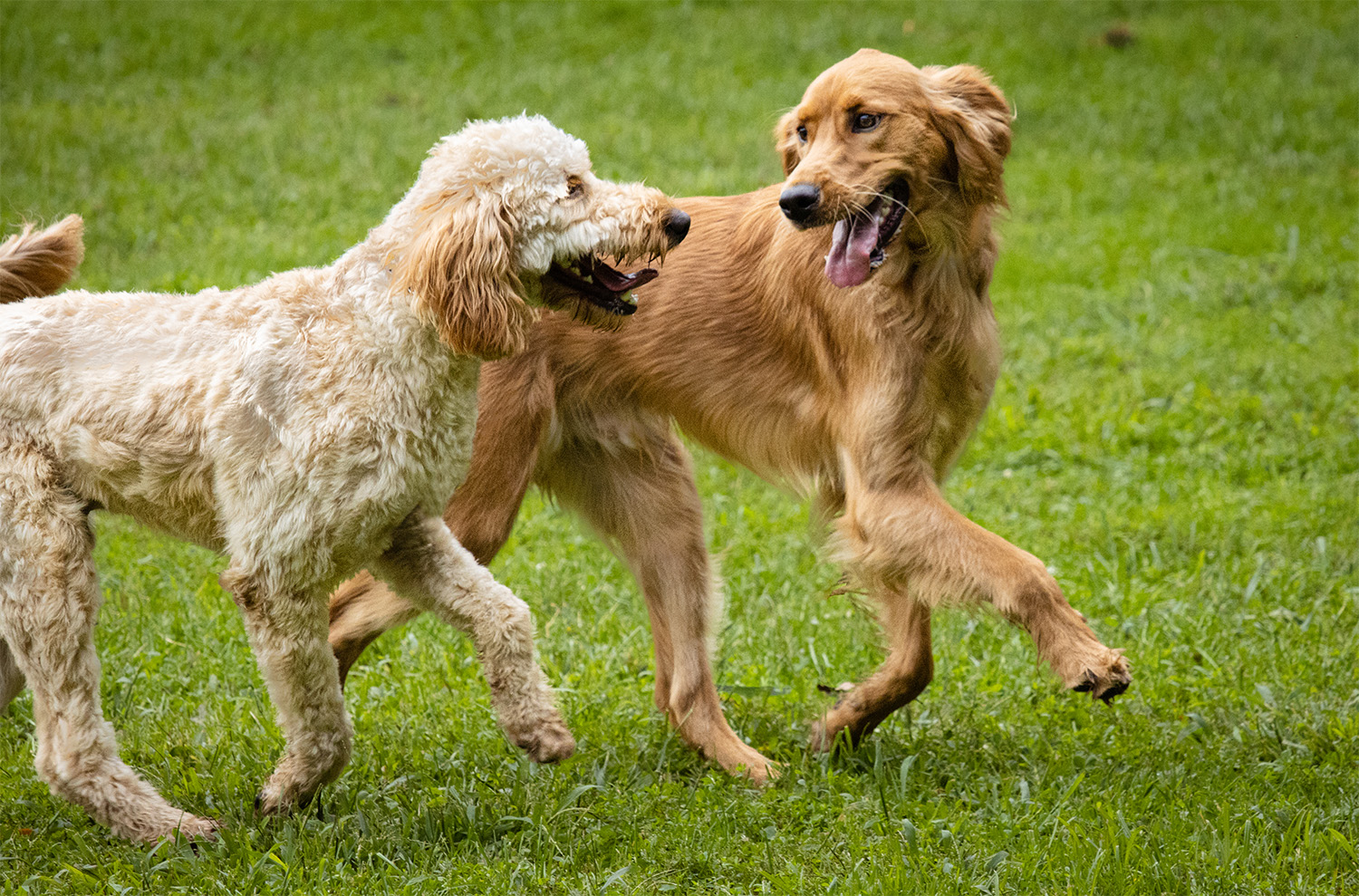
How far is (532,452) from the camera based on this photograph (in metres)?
4.80

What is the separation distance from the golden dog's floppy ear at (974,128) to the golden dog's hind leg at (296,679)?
2425mm

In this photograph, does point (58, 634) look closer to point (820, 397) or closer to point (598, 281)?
point (598, 281)

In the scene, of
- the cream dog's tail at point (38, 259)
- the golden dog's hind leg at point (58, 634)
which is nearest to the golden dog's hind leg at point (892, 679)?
the golden dog's hind leg at point (58, 634)

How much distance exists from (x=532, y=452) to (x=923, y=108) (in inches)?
67.9

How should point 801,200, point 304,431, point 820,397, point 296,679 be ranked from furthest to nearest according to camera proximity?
point 820,397 → point 801,200 → point 296,679 → point 304,431

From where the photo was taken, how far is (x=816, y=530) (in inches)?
Answer: 202

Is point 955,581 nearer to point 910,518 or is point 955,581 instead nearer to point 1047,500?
point 910,518

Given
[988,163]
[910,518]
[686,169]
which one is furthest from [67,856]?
[686,169]

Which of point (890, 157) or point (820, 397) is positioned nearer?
point (890, 157)

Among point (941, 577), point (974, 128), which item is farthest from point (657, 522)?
point (974, 128)

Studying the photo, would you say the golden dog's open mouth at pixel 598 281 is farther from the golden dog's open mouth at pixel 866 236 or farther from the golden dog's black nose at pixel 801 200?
the golden dog's open mouth at pixel 866 236

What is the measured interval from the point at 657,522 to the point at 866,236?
139cm

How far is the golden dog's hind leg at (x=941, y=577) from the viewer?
405 cm

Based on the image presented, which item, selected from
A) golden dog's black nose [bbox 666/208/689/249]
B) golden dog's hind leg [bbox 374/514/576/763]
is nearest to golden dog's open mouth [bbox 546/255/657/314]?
golden dog's black nose [bbox 666/208/689/249]
